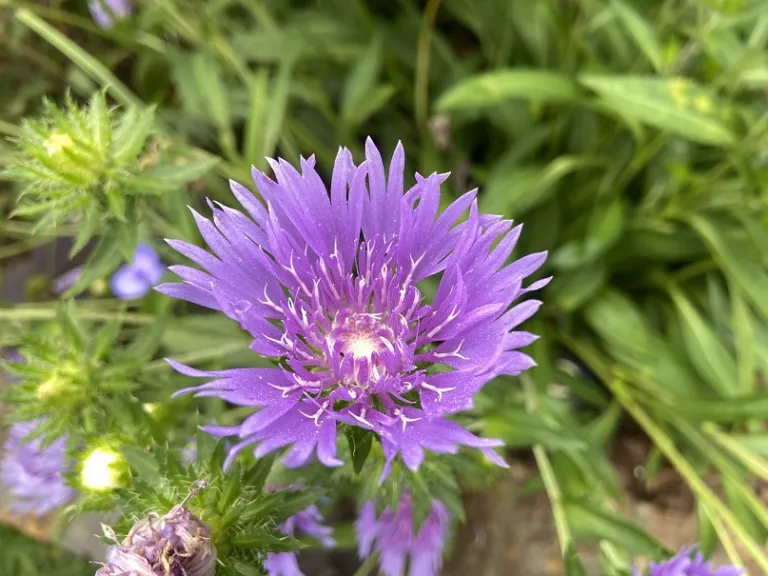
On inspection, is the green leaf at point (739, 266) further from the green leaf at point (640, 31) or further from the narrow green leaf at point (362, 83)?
the narrow green leaf at point (362, 83)

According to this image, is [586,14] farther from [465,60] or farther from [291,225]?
[291,225]

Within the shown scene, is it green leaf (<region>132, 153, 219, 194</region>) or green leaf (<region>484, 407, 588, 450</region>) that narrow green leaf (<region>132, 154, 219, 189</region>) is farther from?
green leaf (<region>484, 407, 588, 450</region>)

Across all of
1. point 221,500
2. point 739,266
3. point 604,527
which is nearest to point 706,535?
point 604,527

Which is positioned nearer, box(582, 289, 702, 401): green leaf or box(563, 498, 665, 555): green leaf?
box(563, 498, 665, 555): green leaf

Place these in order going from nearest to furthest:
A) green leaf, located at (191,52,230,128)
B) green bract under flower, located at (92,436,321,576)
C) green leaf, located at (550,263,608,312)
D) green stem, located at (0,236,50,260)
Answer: green bract under flower, located at (92,436,321,576) → green leaf, located at (191,52,230,128) → green leaf, located at (550,263,608,312) → green stem, located at (0,236,50,260)

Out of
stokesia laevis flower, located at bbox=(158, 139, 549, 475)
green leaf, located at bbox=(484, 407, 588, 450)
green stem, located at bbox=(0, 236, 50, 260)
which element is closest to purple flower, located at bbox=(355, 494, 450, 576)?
green leaf, located at bbox=(484, 407, 588, 450)

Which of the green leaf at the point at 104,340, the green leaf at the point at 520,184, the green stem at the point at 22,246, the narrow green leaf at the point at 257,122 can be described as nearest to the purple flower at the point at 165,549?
the green leaf at the point at 104,340

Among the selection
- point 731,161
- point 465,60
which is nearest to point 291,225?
point 731,161
